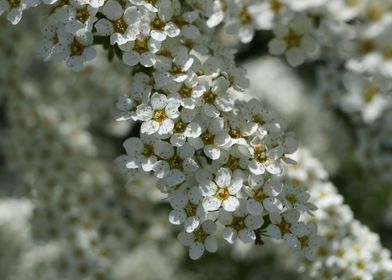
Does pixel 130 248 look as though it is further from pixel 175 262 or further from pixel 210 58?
pixel 210 58

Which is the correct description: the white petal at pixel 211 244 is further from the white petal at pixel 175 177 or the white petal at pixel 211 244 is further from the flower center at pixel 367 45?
the flower center at pixel 367 45

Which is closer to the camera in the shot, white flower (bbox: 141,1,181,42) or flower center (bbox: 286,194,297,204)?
white flower (bbox: 141,1,181,42)

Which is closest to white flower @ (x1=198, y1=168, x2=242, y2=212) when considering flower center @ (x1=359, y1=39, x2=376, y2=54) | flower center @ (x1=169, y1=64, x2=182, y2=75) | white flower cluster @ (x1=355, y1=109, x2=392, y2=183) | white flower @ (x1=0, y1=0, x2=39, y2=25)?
flower center @ (x1=169, y1=64, x2=182, y2=75)

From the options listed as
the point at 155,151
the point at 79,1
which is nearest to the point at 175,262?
the point at 155,151

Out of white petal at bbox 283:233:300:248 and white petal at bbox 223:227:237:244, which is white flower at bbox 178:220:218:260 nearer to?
white petal at bbox 223:227:237:244

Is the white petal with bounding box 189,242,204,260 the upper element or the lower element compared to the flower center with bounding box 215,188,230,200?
lower

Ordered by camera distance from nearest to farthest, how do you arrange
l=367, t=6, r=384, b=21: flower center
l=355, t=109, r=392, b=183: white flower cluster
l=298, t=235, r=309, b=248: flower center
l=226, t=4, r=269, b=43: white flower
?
1. l=367, t=6, r=384, b=21: flower center
2. l=226, t=4, r=269, b=43: white flower
3. l=298, t=235, r=309, b=248: flower center
4. l=355, t=109, r=392, b=183: white flower cluster

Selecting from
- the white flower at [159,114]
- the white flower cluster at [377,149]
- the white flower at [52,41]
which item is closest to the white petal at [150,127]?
the white flower at [159,114]
